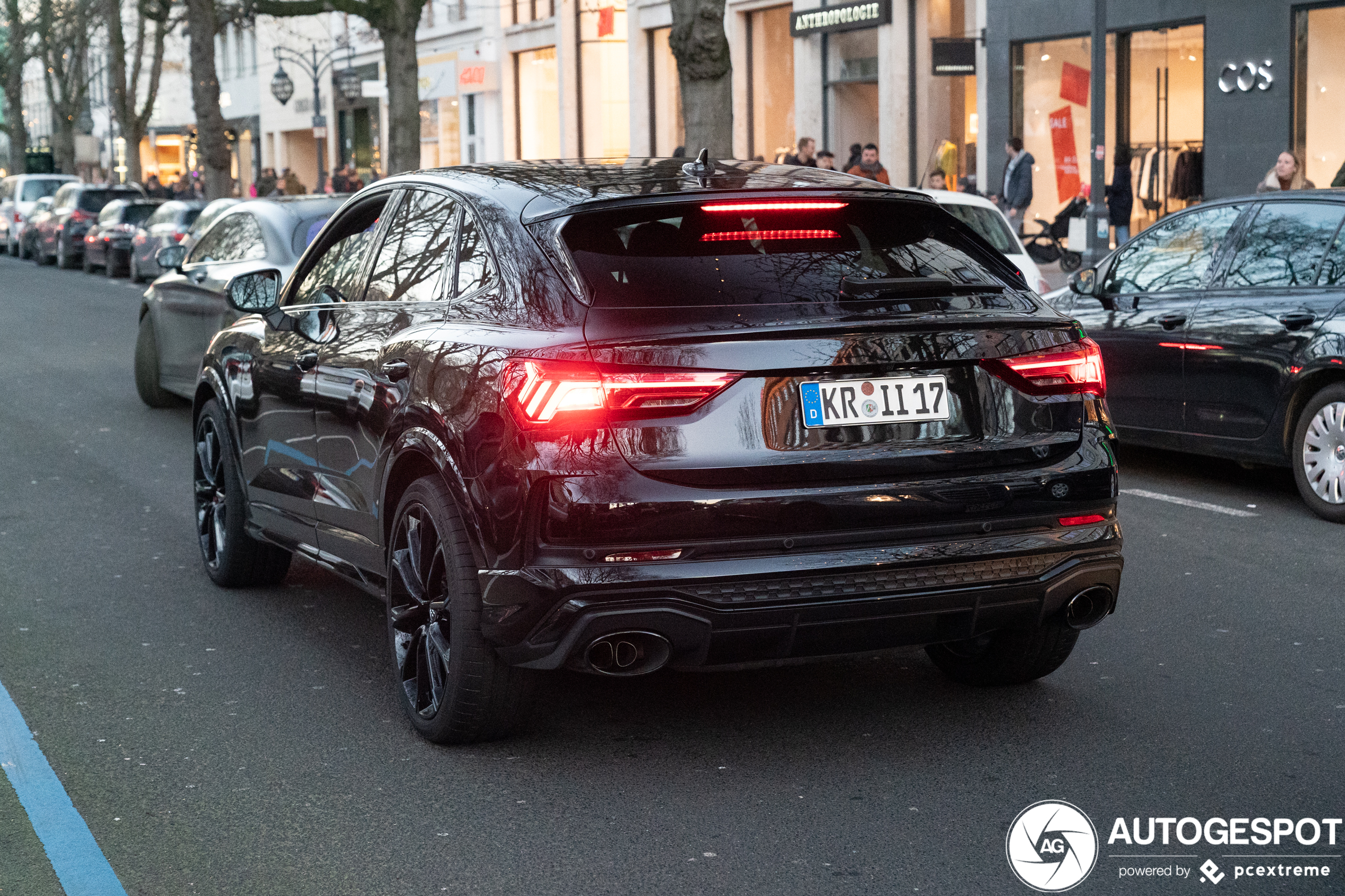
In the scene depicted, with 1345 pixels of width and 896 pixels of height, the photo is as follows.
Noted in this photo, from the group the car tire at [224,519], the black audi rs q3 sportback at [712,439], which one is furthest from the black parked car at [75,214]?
the black audi rs q3 sportback at [712,439]

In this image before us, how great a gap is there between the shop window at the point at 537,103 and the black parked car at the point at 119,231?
13922 millimetres

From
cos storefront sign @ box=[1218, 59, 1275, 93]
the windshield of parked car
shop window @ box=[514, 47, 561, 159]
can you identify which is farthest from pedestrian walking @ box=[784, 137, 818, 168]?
the windshield of parked car

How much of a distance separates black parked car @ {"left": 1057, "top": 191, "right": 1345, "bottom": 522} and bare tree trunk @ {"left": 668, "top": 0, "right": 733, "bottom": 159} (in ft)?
27.8

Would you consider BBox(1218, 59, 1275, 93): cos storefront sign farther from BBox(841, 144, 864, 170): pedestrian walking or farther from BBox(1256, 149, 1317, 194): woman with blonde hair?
BBox(841, 144, 864, 170): pedestrian walking

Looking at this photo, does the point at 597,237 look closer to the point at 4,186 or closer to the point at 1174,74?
the point at 1174,74

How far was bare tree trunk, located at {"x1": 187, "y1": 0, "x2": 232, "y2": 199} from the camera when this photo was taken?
37.4m

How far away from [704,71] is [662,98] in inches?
889

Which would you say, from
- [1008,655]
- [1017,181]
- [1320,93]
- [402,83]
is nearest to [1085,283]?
[1008,655]

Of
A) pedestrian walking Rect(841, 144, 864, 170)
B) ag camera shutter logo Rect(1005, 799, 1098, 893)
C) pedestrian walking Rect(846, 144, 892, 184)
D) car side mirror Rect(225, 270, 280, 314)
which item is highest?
pedestrian walking Rect(841, 144, 864, 170)

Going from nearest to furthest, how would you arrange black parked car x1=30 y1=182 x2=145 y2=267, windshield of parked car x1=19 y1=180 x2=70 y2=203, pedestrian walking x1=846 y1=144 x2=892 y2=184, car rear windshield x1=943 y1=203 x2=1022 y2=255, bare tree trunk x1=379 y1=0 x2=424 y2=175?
car rear windshield x1=943 y1=203 x2=1022 y2=255 → pedestrian walking x1=846 y1=144 x2=892 y2=184 → bare tree trunk x1=379 y1=0 x2=424 y2=175 → black parked car x1=30 y1=182 x2=145 y2=267 → windshield of parked car x1=19 y1=180 x2=70 y2=203

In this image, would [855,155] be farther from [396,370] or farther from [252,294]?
[396,370]

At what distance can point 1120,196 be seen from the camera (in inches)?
985

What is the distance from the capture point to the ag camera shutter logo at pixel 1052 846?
4.23 meters

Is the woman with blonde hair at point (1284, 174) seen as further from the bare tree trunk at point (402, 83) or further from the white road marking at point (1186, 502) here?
the bare tree trunk at point (402, 83)
